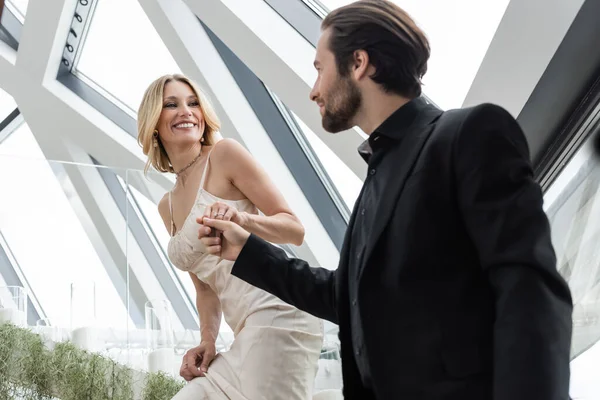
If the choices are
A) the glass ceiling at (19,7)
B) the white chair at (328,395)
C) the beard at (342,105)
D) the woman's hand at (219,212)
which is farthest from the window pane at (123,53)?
the beard at (342,105)

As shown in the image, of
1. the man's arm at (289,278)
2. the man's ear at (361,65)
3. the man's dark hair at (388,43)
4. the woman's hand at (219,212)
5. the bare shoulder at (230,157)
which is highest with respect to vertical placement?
the man's dark hair at (388,43)

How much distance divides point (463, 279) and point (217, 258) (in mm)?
1359

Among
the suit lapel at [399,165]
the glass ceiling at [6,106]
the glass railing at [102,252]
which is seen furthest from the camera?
the glass ceiling at [6,106]

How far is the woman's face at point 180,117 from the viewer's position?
3.00m

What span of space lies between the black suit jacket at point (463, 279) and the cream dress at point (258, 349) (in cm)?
92

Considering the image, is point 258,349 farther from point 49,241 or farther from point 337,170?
point 337,170

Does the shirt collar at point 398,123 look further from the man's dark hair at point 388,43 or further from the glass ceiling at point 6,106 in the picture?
the glass ceiling at point 6,106

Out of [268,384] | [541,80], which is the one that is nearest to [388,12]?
[268,384]

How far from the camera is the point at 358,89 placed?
190cm

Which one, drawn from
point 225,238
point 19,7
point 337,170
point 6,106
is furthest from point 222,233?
point 19,7

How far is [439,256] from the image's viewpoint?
154 cm

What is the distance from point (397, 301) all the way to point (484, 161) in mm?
297

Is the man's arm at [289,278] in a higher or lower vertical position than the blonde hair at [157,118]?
lower

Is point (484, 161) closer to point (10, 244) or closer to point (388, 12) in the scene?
point (388, 12)
